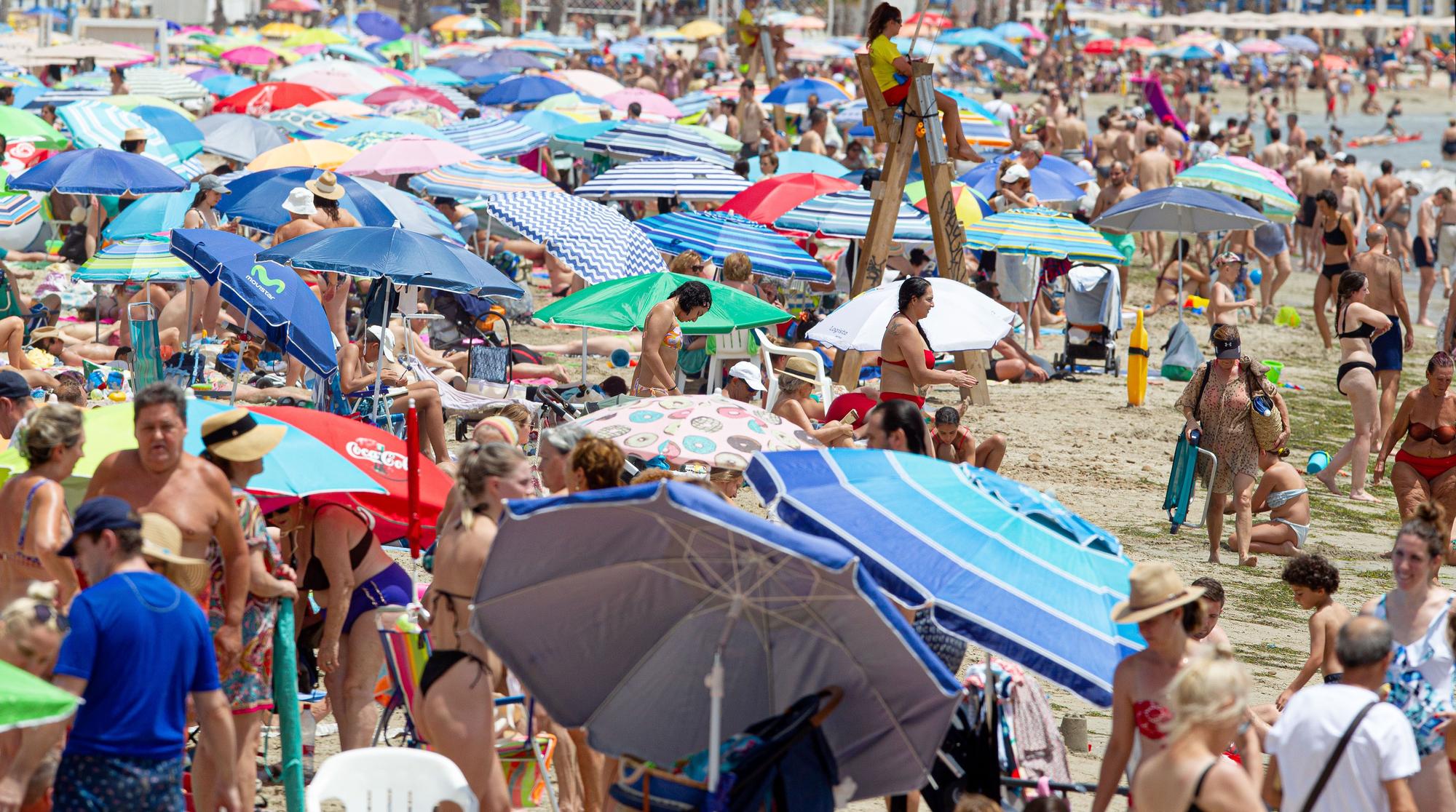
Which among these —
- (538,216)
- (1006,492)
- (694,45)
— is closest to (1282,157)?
(538,216)

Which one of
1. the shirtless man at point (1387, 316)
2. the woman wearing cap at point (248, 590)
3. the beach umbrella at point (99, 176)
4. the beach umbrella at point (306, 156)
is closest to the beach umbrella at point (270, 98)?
the beach umbrella at point (306, 156)

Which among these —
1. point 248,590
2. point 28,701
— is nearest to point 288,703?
point 248,590

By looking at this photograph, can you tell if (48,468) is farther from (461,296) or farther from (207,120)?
(207,120)

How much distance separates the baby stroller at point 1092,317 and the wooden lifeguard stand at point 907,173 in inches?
97.0

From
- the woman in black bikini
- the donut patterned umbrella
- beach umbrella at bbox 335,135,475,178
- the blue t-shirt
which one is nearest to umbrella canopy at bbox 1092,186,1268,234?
beach umbrella at bbox 335,135,475,178

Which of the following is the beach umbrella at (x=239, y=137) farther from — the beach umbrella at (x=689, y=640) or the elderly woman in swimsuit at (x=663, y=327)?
the beach umbrella at (x=689, y=640)

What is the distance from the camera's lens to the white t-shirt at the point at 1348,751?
13.4 feet

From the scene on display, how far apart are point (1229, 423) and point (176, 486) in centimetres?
642

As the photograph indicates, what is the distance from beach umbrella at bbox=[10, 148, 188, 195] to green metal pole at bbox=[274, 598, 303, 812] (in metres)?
8.68

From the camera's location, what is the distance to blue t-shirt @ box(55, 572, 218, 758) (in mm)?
3799

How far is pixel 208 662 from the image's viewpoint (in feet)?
13.3

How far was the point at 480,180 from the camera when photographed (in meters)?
14.1

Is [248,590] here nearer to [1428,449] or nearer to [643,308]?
[643,308]

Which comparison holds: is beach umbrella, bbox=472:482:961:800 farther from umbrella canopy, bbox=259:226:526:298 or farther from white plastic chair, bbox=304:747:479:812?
umbrella canopy, bbox=259:226:526:298
